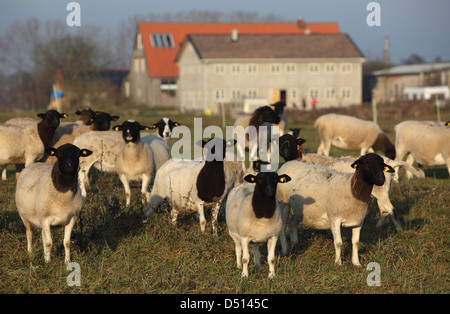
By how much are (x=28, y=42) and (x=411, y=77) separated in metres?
41.7

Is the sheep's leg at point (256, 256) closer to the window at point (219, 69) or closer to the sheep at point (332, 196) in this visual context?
the sheep at point (332, 196)

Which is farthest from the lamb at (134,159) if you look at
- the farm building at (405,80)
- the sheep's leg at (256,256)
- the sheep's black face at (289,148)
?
the farm building at (405,80)

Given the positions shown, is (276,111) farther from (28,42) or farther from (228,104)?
(28,42)

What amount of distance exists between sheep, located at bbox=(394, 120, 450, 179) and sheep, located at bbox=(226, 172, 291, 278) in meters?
7.99

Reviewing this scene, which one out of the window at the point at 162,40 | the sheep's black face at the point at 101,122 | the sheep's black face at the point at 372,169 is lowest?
the sheep's black face at the point at 372,169

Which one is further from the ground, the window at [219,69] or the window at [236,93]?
the window at [219,69]

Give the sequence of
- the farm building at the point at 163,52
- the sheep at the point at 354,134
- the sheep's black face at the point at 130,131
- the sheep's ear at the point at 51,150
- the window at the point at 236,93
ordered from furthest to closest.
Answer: the farm building at the point at 163,52 → the window at the point at 236,93 → the sheep at the point at 354,134 → the sheep's black face at the point at 130,131 → the sheep's ear at the point at 51,150

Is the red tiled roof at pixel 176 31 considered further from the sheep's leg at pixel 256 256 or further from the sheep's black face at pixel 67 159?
the sheep's leg at pixel 256 256

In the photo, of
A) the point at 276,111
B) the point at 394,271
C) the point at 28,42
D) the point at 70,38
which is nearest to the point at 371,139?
the point at 276,111

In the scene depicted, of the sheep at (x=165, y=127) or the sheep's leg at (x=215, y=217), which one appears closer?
the sheep's leg at (x=215, y=217)

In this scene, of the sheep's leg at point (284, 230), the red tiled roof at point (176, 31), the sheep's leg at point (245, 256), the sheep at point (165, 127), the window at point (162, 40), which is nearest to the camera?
the sheep's leg at point (245, 256)

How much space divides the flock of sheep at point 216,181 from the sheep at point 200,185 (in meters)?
0.02

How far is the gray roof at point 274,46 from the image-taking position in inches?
2125

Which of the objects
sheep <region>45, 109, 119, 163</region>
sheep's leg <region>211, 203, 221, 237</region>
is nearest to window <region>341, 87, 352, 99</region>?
sheep <region>45, 109, 119, 163</region>
